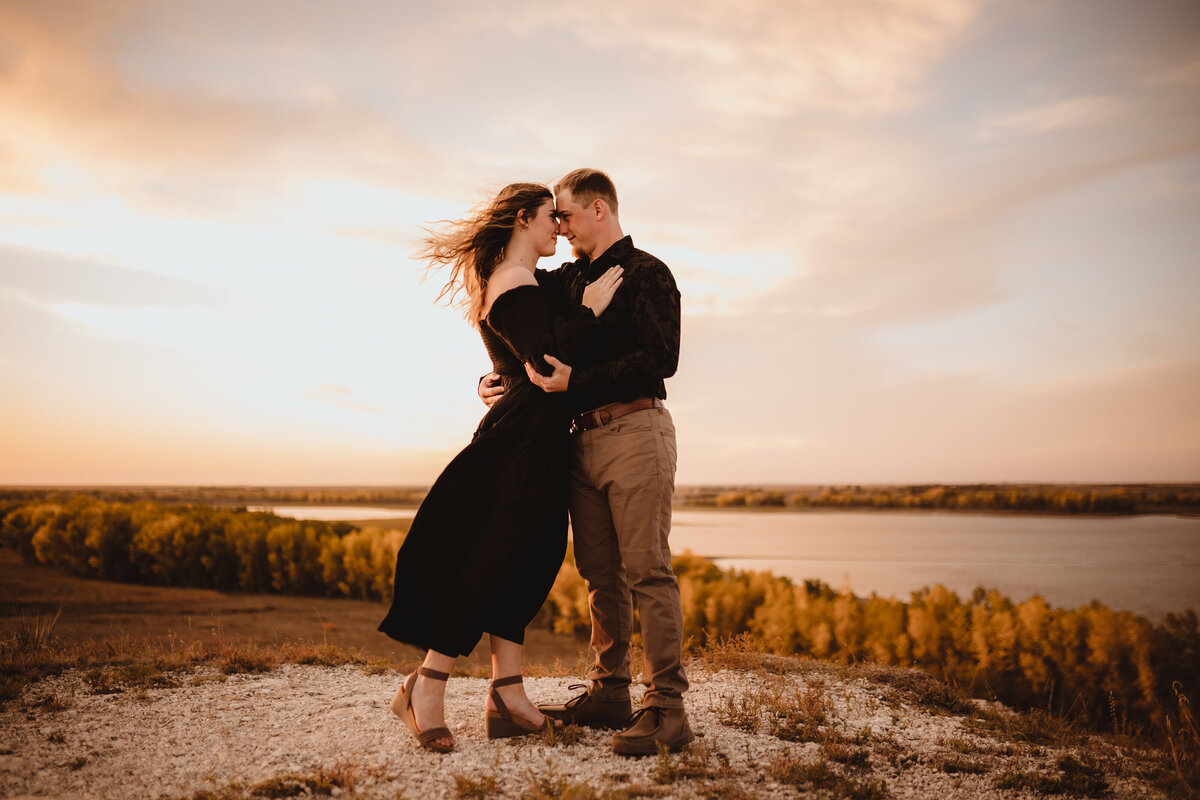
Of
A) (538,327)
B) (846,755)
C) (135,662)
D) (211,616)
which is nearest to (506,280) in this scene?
(538,327)

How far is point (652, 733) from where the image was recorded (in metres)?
Answer: 3.64

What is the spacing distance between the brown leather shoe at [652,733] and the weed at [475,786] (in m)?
0.71

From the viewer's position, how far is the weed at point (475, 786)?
3092mm

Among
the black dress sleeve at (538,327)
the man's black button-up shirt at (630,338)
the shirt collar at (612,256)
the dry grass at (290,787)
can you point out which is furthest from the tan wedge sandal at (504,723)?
the shirt collar at (612,256)

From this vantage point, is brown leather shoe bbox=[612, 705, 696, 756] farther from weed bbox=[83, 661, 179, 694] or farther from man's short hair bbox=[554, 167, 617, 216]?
weed bbox=[83, 661, 179, 694]

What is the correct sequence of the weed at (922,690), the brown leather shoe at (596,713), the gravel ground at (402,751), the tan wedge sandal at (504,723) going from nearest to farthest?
the gravel ground at (402,751) → the tan wedge sandal at (504,723) → the brown leather shoe at (596,713) → the weed at (922,690)

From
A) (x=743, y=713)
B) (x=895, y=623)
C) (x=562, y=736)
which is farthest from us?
(x=895, y=623)

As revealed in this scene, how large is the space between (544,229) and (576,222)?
18 centimetres

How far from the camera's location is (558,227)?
402 cm

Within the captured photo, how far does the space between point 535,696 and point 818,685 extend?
201cm

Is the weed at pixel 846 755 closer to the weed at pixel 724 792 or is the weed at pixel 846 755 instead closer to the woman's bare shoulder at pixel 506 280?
the weed at pixel 724 792

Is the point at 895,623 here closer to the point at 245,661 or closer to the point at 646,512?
the point at 646,512

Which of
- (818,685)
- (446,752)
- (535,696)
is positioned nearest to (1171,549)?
(818,685)

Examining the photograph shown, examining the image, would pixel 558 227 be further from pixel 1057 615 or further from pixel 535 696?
pixel 1057 615
